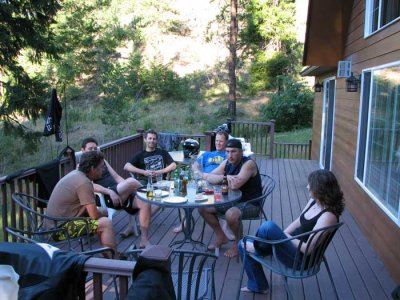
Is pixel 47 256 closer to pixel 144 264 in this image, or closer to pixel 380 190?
pixel 144 264

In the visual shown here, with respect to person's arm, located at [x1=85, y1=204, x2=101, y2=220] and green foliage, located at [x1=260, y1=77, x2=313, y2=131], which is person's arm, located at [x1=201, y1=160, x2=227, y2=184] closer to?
person's arm, located at [x1=85, y1=204, x2=101, y2=220]

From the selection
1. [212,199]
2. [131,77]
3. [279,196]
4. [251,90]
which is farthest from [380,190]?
[131,77]

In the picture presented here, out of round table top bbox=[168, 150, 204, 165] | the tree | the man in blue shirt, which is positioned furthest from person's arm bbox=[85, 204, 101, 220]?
the tree

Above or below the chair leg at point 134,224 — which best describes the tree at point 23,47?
above

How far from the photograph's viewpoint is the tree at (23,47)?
9.88m

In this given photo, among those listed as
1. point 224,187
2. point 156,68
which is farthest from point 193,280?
point 156,68

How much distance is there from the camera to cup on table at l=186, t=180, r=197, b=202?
345 cm

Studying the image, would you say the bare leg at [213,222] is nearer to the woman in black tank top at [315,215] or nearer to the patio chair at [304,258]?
the woman in black tank top at [315,215]

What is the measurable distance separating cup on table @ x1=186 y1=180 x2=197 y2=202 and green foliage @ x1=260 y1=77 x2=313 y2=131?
1419cm

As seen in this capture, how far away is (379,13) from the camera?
461 centimetres

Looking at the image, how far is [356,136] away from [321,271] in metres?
2.30

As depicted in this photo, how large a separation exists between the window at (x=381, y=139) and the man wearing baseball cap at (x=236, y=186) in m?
1.18

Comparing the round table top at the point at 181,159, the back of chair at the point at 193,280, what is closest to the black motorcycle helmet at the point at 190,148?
the round table top at the point at 181,159

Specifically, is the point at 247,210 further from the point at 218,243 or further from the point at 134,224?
the point at 134,224
